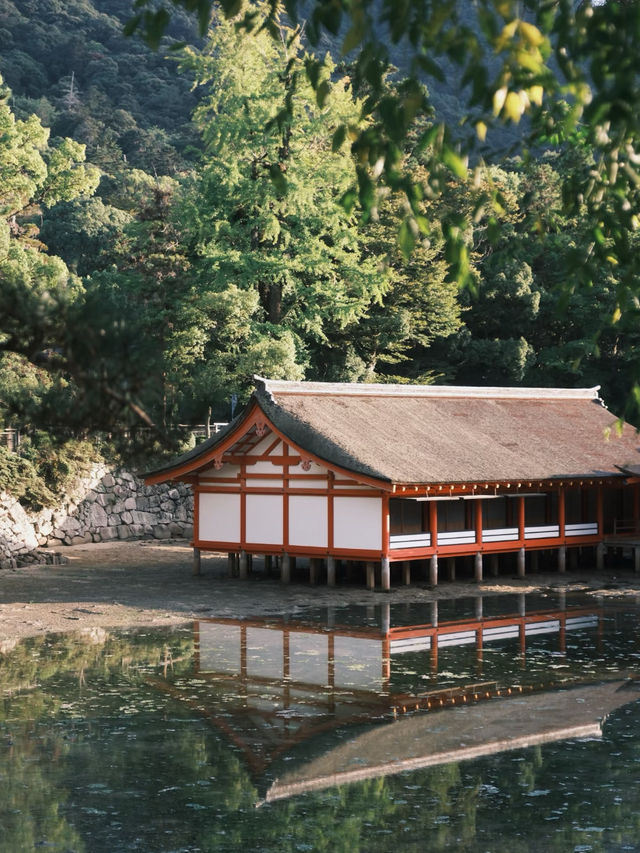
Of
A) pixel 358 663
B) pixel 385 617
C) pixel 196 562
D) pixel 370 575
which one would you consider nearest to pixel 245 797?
pixel 358 663

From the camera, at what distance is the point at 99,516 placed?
122 feet

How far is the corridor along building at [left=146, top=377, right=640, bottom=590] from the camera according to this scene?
27.5m

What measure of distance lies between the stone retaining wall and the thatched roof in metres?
5.56

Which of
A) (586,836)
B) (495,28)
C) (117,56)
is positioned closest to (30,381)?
(586,836)

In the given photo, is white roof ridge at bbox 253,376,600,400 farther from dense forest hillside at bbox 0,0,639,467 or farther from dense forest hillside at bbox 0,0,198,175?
dense forest hillside at bbox 0,0,198,175

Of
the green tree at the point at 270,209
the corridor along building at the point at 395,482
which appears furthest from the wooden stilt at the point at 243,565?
the green tree at the point at 270,209

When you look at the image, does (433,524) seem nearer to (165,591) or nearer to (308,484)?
(308,484)

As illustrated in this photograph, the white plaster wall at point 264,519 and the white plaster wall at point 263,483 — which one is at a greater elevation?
the white plaster wall at point 263,483

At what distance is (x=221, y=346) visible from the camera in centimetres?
4072

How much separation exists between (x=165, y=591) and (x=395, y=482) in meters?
5.78

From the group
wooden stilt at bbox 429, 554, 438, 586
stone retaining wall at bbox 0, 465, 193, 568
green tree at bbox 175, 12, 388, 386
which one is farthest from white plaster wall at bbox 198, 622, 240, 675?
green tree at bbox 175, 12, 388, 386

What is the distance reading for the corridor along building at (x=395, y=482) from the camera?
2747cm

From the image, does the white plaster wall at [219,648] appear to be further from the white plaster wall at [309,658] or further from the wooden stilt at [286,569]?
the wooden stilt at [286,569]

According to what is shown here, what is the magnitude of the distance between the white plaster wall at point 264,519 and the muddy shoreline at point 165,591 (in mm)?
1068
